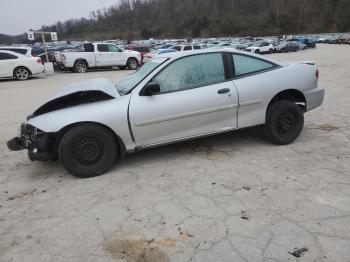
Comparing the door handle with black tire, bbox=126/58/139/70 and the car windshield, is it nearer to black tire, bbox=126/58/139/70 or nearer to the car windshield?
the car windshield

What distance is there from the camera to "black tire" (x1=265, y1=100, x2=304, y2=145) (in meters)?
4.99

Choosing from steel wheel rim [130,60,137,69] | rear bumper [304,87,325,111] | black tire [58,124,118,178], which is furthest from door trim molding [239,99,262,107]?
steel wheel rim [130,60,137,69]

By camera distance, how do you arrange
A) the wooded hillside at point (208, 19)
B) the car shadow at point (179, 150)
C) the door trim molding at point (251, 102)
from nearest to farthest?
the car shadow at point (179, 150)
the door trim molding at point (251, 102)
the wooded hillside at point (208, 19)

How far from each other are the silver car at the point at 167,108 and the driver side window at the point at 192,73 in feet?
0.04

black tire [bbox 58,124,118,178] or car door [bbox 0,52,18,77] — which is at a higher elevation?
car door [bbox 0,52,18,77]

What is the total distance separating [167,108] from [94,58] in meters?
16.5

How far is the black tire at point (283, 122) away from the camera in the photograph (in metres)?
4.99

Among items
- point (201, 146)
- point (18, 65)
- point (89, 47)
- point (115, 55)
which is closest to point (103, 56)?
point (115, 55)

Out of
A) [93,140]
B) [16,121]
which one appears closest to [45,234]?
[93,140]

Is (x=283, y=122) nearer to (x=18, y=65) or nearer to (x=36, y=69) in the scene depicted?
(x=36, y=69)

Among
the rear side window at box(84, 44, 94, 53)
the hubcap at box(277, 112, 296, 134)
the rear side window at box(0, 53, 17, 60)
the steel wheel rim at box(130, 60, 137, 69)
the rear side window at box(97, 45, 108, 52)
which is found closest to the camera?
the hubcap at box(277, 112, 296, 134)

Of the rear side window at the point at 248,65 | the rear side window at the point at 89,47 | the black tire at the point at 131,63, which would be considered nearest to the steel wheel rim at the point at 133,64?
the black tire at the point at 131,63

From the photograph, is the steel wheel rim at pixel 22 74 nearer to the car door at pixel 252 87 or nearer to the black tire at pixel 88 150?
the black tire at pixel 88 150

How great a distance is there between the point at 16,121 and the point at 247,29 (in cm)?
9866
